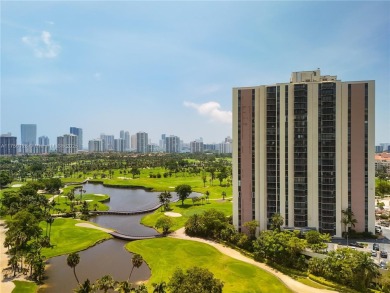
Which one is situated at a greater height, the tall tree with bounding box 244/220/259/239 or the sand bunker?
the tall tree with bounding box 244/220/259/239

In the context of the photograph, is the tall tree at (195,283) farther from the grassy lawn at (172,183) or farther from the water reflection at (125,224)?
the grassy lawn at (172,183)

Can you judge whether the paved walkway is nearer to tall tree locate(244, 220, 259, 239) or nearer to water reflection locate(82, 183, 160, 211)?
tall tree locate(244, 220, 259, 239)

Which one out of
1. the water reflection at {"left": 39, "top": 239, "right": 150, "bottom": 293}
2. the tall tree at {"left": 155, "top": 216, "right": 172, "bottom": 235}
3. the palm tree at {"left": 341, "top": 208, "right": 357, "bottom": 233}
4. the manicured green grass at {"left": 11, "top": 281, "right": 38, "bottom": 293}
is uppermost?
the palm tree at {"left": 341, "top": 208, "right": 357, "bottom": 233}

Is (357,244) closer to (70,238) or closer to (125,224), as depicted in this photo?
(125,224)

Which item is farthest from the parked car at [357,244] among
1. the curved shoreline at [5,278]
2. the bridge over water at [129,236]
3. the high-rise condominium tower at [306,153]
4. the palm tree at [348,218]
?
the curved shoreline at [5,278]

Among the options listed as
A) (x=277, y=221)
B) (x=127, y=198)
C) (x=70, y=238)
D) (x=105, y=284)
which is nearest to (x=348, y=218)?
(x=277, y=221)

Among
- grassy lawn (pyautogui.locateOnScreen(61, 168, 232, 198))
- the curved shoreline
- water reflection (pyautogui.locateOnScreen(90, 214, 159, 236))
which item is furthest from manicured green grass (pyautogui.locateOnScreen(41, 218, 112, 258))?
grassy lawn (pyautogui.locateOnScreen(61, 168, 232, 198))
